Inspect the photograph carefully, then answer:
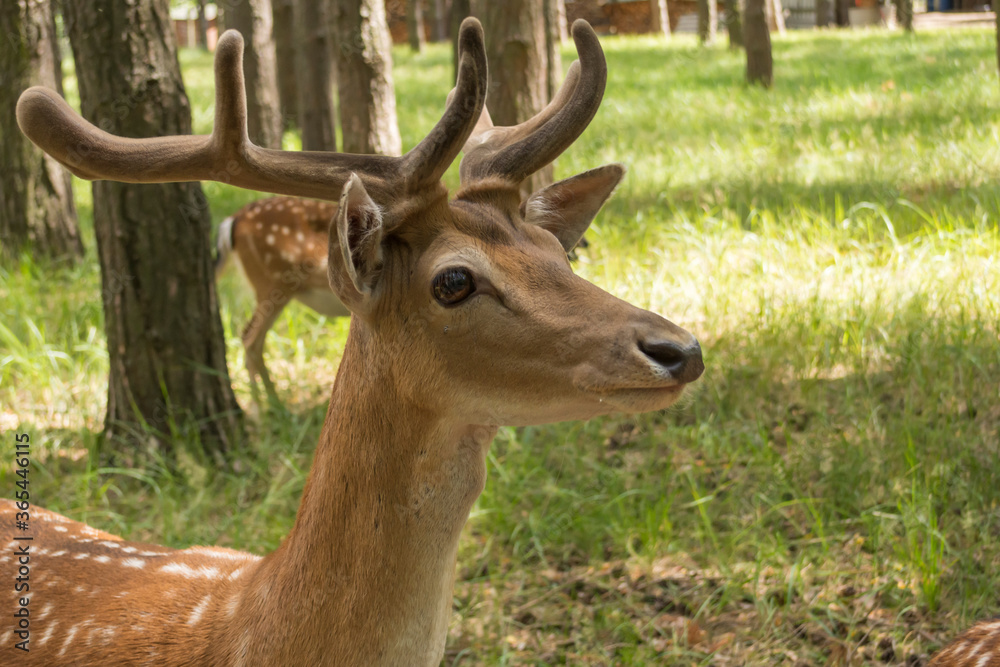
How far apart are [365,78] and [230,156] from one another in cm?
577

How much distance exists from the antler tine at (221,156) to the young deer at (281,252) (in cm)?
350

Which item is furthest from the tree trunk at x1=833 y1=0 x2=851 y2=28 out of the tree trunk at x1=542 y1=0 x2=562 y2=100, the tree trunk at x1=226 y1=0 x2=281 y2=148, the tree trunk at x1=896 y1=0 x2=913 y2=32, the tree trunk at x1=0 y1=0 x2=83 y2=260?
the tree trunk at x1=0 y1=0 x2=83 y2=260

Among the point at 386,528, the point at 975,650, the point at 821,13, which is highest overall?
the point at 821,13

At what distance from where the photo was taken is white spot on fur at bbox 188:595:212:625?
230 centimetres

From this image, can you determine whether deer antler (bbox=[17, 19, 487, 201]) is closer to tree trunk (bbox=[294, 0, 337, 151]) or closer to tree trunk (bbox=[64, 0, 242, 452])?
tree trunk (bbox=[64, 0, 242, 452])

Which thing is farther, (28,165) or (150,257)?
(28,165)

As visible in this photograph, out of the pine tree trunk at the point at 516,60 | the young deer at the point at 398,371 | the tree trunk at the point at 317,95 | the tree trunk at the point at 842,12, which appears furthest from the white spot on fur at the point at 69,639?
the tree trunk at the point at 842,12

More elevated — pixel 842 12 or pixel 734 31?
pixel 842 12

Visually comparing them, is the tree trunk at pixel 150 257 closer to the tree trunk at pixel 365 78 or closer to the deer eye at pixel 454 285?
the deer eye at pixel 454 285

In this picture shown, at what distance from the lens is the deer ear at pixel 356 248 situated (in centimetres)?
195

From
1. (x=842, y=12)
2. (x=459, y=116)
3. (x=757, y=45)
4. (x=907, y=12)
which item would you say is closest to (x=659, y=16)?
(x=842, y=12)

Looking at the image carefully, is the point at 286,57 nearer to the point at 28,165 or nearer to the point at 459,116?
the point at 28,165

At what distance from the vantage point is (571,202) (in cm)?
263

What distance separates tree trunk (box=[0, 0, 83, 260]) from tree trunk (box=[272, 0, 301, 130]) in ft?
15.9
